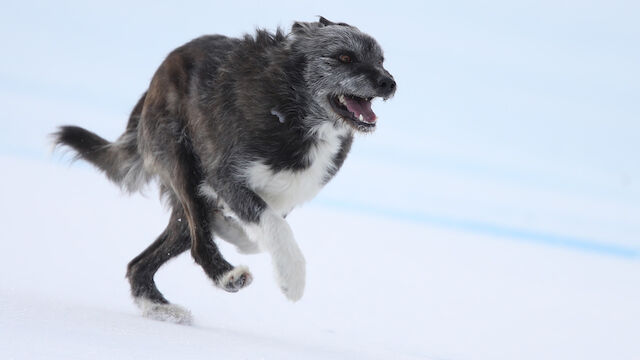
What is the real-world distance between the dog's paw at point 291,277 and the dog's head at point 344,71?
1041mm

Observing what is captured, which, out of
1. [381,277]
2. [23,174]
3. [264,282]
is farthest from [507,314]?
[23,174]

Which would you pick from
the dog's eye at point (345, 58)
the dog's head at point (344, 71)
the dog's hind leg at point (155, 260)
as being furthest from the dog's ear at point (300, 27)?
the dog's hind leg at point (155, 260)

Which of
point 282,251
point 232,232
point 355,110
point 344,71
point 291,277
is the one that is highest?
point 344,71

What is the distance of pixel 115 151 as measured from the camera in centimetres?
659

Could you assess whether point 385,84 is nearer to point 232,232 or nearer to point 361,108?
point 361,108

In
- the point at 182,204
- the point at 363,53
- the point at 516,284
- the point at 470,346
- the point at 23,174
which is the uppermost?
the point at 23,174

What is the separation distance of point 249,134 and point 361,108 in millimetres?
821

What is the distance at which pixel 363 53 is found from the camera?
18.5 ft

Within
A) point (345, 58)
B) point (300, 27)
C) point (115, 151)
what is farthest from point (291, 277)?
point (115, 151)

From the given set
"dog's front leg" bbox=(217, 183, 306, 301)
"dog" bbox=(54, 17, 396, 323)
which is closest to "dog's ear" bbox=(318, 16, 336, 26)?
"dog" bbox=(54, 17, 396, 323)

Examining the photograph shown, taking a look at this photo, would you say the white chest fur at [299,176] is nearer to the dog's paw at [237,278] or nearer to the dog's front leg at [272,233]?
the dog's front leg at [272,233]

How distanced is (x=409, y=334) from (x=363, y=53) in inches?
87.2

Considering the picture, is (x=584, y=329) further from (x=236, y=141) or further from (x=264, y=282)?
(x=236, y=141)

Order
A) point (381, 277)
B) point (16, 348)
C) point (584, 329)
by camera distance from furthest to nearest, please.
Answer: point (381, 277)
point (584, 329)
point (16, 348)
